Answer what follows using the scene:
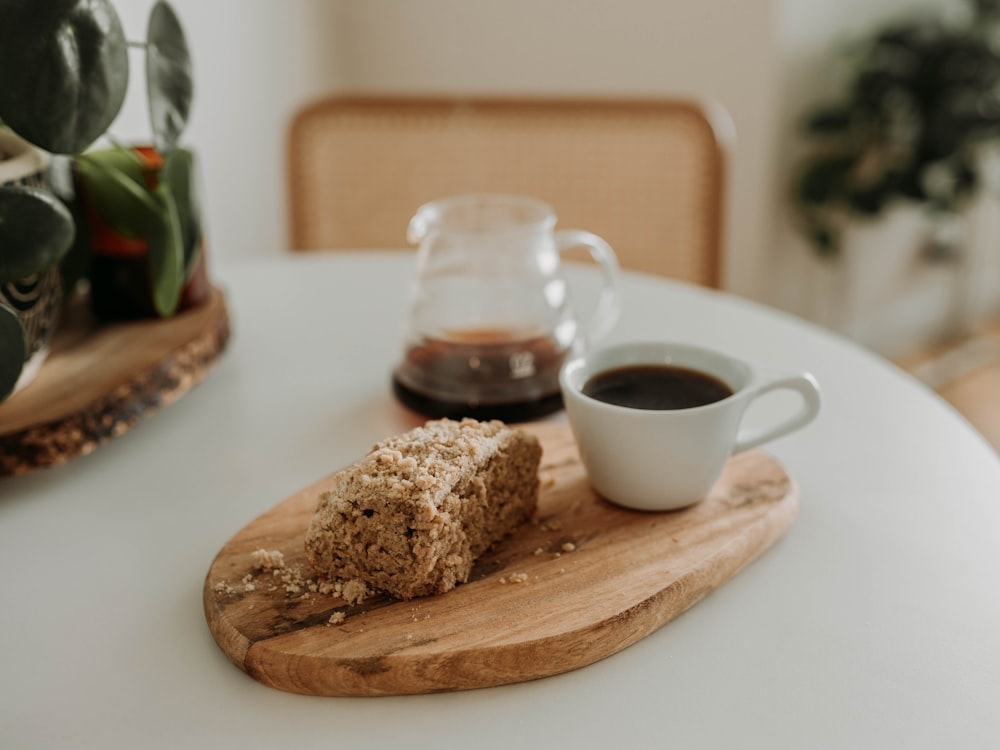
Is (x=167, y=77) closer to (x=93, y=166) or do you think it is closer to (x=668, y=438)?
(x=93, y=166)

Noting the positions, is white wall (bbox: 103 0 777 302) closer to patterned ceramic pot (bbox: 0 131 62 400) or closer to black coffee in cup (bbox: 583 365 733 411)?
patterned ceramic pot (bbox: 0 131 62 400)

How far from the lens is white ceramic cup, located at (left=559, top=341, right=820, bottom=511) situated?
0.69m

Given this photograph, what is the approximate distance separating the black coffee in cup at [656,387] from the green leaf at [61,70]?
41 centimetres

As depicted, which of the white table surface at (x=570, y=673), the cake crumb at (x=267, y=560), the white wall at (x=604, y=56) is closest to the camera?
the white table surface at (x=570, y=673)

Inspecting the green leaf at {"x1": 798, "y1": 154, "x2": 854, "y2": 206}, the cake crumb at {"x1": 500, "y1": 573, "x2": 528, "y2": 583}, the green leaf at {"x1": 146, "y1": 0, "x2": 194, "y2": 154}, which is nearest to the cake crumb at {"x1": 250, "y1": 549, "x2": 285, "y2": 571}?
the cake crumb at {"x1": 500, "y1": 573, "x2": 528, "y2": 583}

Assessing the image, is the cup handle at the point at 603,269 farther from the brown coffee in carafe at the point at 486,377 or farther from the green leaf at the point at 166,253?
the green leaf at the point at 166,253

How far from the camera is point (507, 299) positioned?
934mm

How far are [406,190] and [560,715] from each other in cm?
144

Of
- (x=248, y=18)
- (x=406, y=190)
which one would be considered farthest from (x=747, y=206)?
(x=248, y=18)

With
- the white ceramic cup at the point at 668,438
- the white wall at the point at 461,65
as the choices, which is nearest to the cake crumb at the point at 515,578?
the white ceramic cup at the point at 668,438

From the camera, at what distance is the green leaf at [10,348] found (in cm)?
72

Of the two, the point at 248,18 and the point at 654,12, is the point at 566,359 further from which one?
the point at 654,12

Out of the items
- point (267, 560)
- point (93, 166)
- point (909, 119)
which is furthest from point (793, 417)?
point (909, 119)

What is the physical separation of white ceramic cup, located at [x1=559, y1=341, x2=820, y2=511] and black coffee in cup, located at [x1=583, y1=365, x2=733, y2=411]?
14 mm
